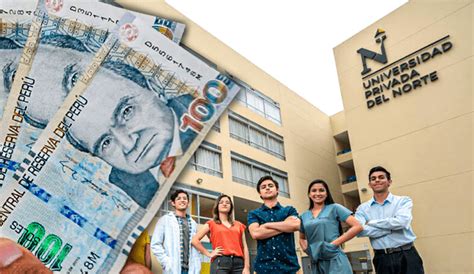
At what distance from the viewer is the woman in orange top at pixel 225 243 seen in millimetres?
2859

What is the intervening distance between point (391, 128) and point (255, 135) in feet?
14.6

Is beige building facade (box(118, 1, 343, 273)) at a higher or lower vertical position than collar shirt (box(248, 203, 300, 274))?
higher

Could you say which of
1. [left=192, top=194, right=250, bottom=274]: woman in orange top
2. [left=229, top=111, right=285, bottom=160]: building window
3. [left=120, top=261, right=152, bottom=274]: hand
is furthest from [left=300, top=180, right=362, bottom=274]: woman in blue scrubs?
[left=229, top=111, right=285, bottom=160]: building window

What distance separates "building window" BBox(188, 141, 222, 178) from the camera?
1092 centimetres

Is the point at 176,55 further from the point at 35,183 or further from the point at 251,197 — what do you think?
the point at 251,197

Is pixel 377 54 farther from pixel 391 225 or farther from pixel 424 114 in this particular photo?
pixel 391 225

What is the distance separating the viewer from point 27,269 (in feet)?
8.37

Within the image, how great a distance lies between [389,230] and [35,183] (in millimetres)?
2931

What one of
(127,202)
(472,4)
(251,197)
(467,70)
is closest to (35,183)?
(127,202)

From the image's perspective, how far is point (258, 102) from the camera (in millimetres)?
14195

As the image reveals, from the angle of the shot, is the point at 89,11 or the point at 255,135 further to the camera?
the point at 255,135

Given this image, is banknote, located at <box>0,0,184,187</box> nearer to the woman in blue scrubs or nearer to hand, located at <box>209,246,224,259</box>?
hand, located at <box>209,246,224,259</box>

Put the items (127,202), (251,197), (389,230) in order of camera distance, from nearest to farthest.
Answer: (389,230), (127,202), (251,197)

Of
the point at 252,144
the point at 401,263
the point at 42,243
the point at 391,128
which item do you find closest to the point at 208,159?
the point at 252,144
